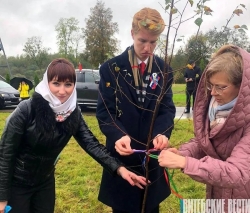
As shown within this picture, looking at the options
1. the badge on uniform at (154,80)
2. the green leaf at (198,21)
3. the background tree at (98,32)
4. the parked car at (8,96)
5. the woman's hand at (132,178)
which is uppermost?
the background tree at (98,32)

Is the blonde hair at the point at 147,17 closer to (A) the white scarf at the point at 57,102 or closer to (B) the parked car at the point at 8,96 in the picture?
(A) the white scarf at the point at 57,102

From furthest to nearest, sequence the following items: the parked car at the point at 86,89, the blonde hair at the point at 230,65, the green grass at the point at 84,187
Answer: the parked car at the point at 86,89
the green grass at the point at 84,187
the blonde hair at the point at 230,65

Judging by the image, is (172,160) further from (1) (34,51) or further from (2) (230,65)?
(1) (34,51)

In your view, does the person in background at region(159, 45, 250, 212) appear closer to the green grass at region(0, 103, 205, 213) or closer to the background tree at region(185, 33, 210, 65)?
Answer: the background tree at region(185, 33, 210, 65)

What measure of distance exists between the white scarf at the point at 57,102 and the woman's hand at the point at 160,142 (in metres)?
0.65

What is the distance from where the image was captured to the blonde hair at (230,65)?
160cm

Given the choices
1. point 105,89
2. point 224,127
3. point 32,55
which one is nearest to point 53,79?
point 105,89

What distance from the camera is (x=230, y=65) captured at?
161cm

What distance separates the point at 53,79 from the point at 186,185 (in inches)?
106

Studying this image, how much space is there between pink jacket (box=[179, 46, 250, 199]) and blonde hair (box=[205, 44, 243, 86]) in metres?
0.04

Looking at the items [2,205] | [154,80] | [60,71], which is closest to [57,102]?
[60,71]

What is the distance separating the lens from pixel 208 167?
1509 millimetres

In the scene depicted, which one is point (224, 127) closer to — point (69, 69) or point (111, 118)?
point (111, 118)

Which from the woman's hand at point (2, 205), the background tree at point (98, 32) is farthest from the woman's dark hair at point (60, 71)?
the background tree at point (98, 32)
